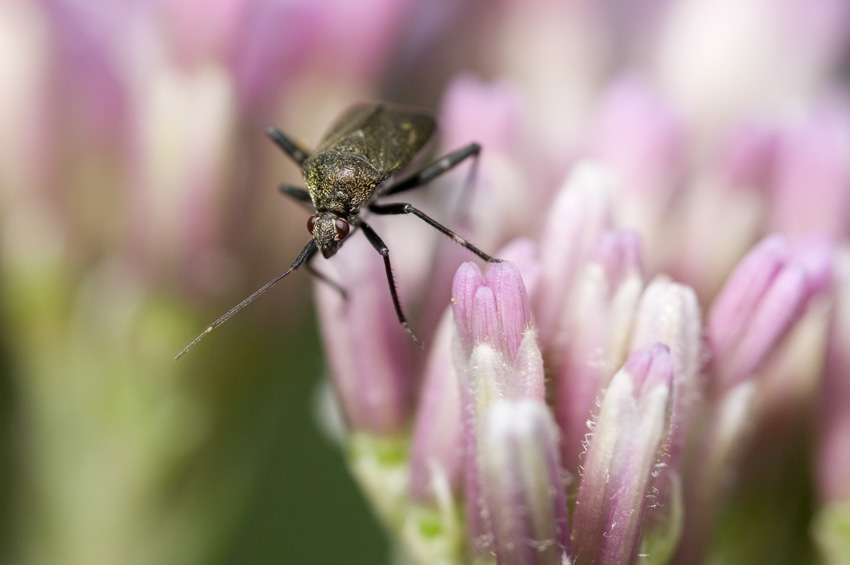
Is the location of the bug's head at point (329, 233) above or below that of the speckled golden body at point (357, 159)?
below

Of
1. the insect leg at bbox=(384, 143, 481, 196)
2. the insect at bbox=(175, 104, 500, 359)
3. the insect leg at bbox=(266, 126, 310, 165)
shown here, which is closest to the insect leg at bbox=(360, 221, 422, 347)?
the insect at bbox=(175, 104, 500, 359)

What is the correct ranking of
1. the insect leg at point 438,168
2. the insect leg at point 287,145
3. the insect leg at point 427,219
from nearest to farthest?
1. the insect leg at point 427,219
2. the insect leg at point 438,168
3. the insect leg at point 287,145

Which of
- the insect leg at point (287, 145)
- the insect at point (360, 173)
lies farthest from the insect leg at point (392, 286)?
the insect leg at point (287, 145)

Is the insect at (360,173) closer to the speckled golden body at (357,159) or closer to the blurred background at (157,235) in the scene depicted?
the speckled golden body at (357,159)

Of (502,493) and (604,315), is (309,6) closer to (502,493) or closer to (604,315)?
(604,315)

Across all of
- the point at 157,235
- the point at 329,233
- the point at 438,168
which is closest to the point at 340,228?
the point at 329,233

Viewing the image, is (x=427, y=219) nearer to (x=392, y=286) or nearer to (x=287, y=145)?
(x=392, y=286)

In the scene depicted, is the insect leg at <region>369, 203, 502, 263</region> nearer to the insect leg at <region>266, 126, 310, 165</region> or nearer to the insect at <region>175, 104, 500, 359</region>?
Answer: the insect at <region>175, 104, 500, 359</region>
